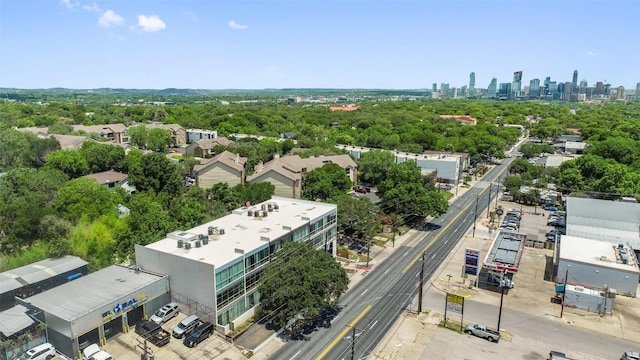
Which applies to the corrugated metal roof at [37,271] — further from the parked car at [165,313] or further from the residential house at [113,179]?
the residential house at [113,179]

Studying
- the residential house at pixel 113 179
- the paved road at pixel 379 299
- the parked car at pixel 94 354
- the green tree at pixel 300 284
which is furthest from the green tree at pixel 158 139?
the parked car at pixel 94 354

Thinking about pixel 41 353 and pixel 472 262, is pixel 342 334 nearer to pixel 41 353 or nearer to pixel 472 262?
pixel 472 262

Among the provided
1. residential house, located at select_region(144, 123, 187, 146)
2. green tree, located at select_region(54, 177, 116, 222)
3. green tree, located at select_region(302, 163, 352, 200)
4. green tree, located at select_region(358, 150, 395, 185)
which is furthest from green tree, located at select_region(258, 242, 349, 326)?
residential house, located at select_region(144, 123, 187, 146)

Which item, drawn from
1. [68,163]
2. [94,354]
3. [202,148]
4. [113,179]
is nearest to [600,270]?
[94,354]

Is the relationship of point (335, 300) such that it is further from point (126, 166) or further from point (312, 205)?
point (126, 166)

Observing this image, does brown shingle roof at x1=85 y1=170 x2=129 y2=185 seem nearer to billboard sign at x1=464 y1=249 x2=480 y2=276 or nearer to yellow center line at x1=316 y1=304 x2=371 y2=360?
yellow center line at x1=316 y1=304 x2=371 y2=360

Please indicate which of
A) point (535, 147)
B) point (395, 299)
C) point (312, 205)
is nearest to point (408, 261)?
point (395, 299)
